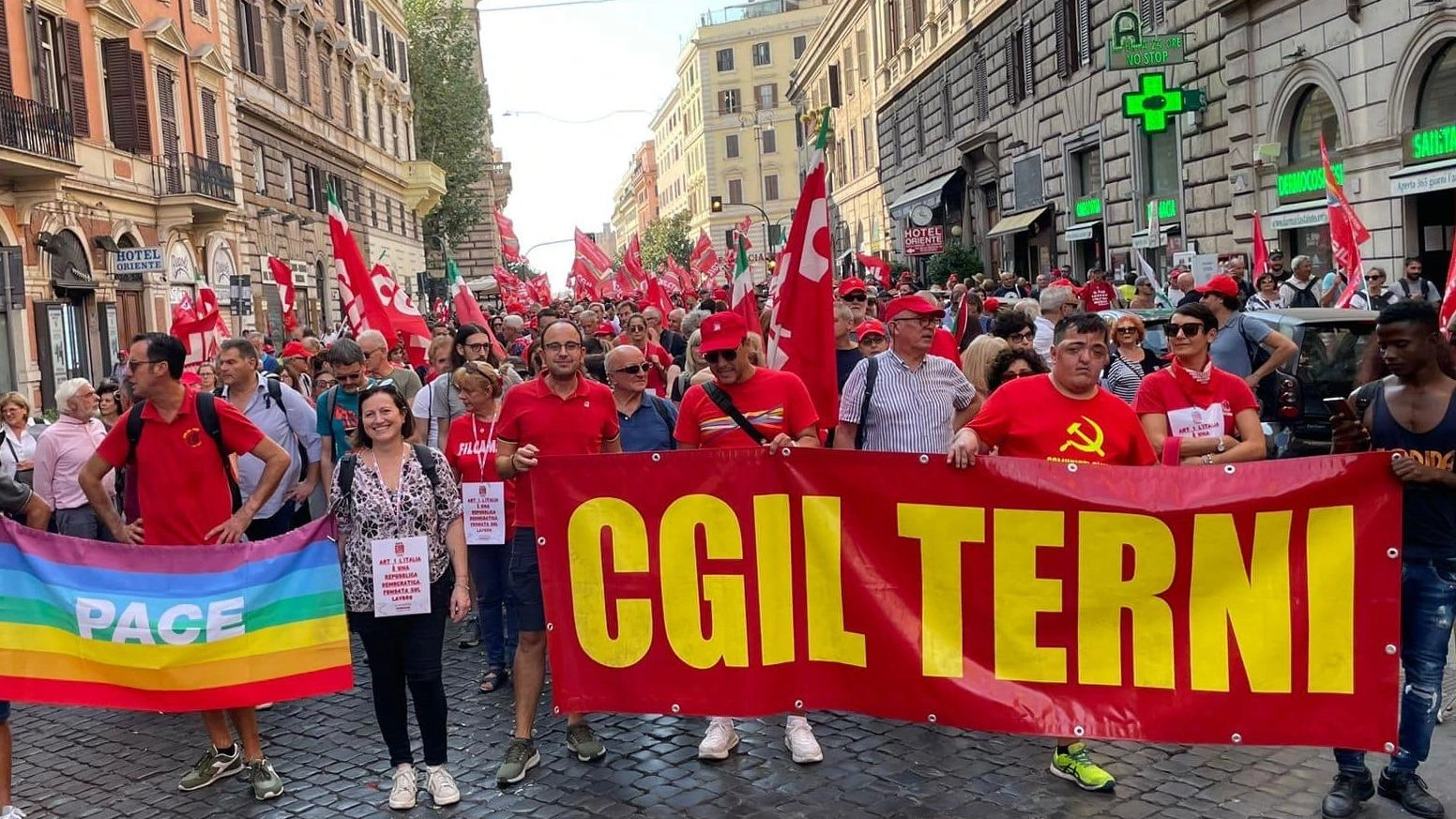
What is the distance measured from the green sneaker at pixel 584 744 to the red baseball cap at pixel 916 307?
234 cm

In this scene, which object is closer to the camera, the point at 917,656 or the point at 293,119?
the point at 917,656

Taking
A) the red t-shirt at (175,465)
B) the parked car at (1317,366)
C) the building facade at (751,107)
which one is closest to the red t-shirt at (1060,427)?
the red t-shirt at (175,465)

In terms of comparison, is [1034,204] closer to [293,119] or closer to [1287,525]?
[293,119]

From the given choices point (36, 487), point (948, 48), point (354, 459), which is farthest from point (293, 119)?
point (354, 459)

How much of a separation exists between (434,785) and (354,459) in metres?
1.34

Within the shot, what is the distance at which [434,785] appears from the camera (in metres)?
5.32

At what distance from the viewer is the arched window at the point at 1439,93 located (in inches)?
627

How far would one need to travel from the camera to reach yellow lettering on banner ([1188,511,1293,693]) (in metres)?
4.60

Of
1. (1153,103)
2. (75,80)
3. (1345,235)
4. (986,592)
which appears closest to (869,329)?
(986,592)

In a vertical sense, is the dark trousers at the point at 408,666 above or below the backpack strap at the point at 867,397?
below

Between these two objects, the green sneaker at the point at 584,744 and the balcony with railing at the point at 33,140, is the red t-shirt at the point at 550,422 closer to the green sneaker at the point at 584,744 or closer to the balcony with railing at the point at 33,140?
the green sneaker at the point at 584,744

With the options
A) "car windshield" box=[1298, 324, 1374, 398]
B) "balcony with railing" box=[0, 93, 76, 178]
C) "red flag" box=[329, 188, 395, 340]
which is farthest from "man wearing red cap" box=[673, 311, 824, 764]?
"balcony with railing" box=[0, 93, 76, 178]

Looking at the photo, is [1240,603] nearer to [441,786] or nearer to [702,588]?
[702,588]

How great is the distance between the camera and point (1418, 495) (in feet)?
14.9
